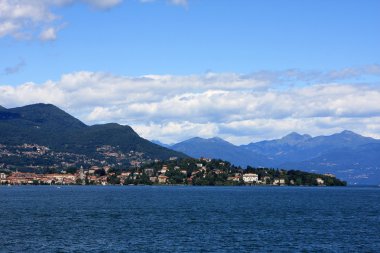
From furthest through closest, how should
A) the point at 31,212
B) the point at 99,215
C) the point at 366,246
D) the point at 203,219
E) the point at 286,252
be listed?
the point at 31,212 → the point at 99,215 → the point at 203,219 → the point at 366,246 → the point at 286,252

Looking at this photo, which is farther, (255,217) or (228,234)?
(255,217)

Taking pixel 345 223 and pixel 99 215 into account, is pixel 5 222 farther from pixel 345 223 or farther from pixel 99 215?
pixel 345 223

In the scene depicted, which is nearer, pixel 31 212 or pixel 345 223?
pixel 345 223

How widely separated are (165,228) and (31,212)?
37198 millimetres

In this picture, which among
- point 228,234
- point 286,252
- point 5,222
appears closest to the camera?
point 286,252

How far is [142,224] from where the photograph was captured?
3521 inches

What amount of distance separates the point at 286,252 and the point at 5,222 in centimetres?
4510

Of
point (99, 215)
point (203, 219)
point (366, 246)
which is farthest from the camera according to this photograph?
point (99, 215)

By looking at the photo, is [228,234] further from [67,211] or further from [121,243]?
[67,211]

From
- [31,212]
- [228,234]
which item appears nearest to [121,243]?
[228,234]

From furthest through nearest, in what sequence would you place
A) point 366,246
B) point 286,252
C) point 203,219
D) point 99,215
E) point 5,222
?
point 99,215
point 203,219
point 5,222
point 366,246
point 286,252

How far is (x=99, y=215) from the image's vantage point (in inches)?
4112

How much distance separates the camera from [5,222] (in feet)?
298

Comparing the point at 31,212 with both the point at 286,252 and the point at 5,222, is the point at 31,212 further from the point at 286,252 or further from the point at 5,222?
the point at 286,252
